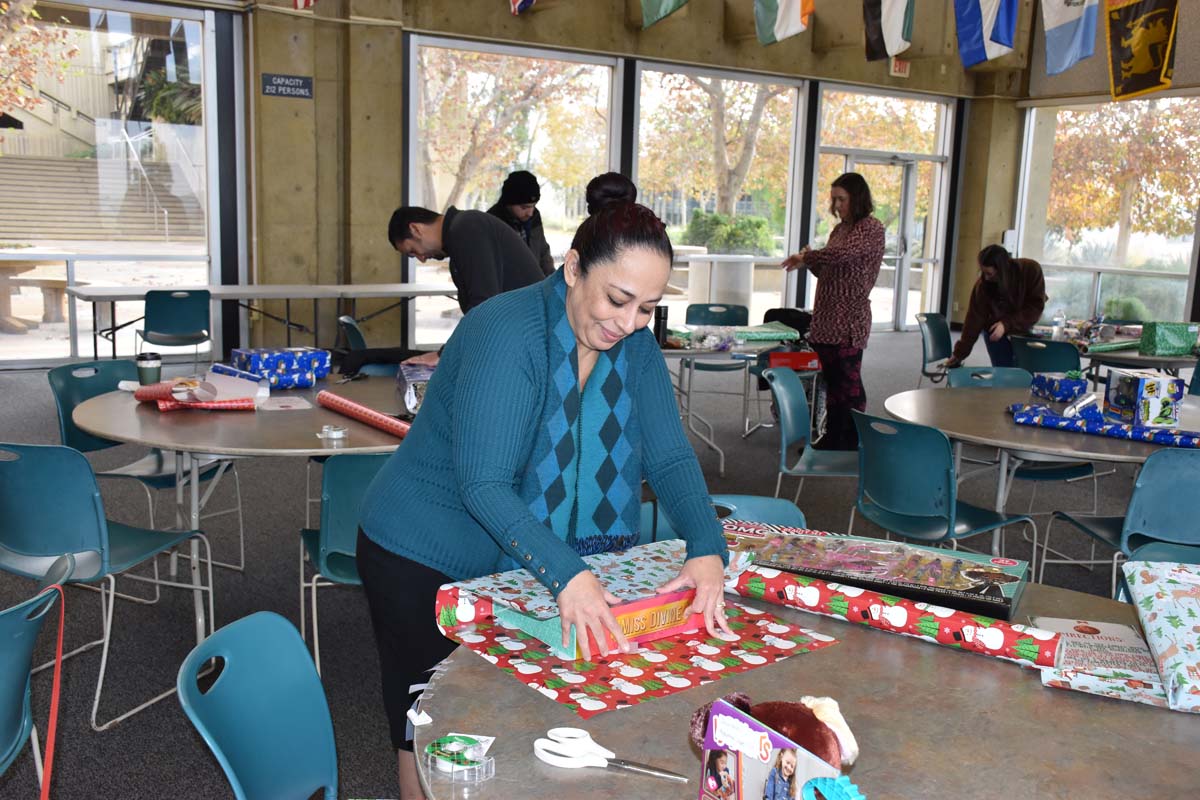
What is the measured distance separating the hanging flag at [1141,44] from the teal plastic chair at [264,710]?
8.42m

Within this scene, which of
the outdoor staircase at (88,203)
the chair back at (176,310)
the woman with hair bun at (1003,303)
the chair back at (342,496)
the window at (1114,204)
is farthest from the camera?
the window at (1114,204)

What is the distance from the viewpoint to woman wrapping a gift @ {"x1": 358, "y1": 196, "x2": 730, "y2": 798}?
173 centimetres

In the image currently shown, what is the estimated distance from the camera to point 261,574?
4.46m

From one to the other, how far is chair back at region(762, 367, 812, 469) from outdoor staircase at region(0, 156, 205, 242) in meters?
6.76

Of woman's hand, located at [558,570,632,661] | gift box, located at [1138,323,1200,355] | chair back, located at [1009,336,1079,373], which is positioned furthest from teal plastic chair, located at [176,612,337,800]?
gift box, located at [1138,323,1200,355]

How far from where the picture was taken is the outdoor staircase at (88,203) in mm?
8875

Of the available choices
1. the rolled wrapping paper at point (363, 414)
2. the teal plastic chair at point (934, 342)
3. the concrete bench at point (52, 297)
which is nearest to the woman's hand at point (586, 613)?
the rolled wrapping paper at point (363, 414)

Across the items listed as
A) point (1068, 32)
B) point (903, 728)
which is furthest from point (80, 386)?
point (1068, 32)

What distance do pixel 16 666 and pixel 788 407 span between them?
10.7 ft

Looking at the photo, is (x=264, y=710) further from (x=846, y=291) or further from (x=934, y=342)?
(x=934, y=342)

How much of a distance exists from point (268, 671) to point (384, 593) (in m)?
0.33

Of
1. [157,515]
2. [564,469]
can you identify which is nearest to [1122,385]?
[564,469]

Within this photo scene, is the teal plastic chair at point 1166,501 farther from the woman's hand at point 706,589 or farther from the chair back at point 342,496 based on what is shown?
the chair back at point 342,496

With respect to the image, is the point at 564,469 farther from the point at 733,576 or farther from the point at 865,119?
the point at 865,119
